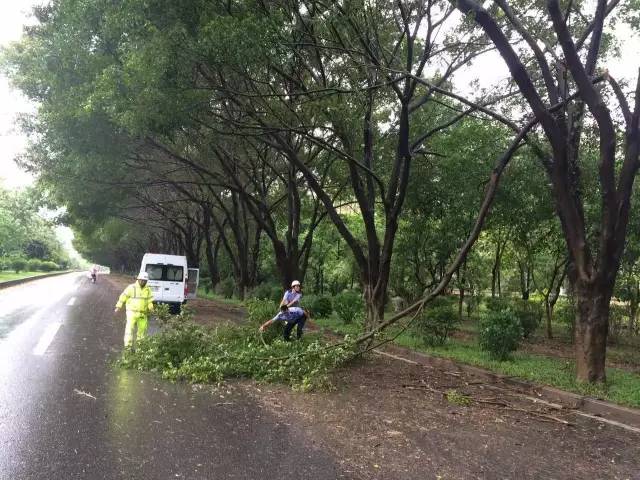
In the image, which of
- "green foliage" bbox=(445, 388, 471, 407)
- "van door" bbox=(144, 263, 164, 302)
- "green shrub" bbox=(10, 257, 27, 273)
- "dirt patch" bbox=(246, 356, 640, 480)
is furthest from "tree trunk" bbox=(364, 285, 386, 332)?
"green shrub" bbox=(10, 257, 27, 273)

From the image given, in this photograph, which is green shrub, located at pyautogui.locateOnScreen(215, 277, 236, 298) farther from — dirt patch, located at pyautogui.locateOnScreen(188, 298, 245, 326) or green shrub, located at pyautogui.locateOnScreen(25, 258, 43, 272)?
green shrub, located at pyautogui.locateOnScreen(25, 258, 43, 272)

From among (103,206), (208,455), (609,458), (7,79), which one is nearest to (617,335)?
(609,458)

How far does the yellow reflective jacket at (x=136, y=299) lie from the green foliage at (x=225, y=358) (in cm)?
68

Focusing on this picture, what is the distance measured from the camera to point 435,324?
1295 centimetres

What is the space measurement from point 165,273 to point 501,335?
12535 millimetres

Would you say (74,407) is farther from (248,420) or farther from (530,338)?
(530,338)

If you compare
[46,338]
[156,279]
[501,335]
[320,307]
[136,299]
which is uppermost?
[156,279]

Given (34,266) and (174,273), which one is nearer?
(174,273)

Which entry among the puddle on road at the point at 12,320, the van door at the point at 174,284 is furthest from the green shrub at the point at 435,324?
the van door at the point at 174,284

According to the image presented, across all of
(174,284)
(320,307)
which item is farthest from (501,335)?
(174,284)

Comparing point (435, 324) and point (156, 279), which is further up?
point (156, 279)

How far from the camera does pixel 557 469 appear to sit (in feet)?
17.0

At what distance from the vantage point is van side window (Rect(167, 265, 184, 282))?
64.2 ft

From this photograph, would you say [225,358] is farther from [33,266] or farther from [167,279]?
A: [33,266]
